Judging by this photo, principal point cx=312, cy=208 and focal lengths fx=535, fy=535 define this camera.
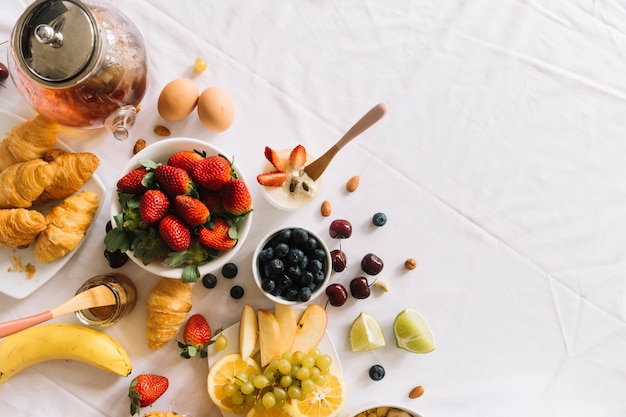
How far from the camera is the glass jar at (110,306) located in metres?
1.08

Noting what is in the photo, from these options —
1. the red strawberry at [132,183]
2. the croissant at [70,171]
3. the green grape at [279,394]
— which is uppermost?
the red strawberry at [132,183]

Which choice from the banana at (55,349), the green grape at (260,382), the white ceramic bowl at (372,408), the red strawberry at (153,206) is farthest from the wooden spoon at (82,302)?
the white ceramic bowl at (372,408)

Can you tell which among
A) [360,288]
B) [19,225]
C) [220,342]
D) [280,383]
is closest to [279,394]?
[280,383]

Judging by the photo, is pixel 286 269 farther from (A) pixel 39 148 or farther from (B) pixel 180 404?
(A) pixel 39 148

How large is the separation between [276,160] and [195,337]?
0.40m

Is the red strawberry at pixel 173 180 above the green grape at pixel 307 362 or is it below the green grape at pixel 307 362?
above

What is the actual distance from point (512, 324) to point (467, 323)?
0.35 feet

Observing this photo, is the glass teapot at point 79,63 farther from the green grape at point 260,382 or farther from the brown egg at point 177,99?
the green grape at point 260,382

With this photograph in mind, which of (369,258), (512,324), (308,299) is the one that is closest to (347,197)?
(369,258)

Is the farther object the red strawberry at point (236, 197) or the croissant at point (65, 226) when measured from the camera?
the croissant at point (65, 226)

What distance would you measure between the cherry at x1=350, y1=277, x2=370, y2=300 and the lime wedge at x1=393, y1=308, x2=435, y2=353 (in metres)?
0.09

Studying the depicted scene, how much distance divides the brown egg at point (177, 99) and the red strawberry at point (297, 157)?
9.5 inches

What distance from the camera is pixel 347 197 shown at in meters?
1.18

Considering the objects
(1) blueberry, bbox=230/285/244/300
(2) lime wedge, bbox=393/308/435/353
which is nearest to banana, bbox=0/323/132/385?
(1) blueberry, bbox=230/285/244/300
